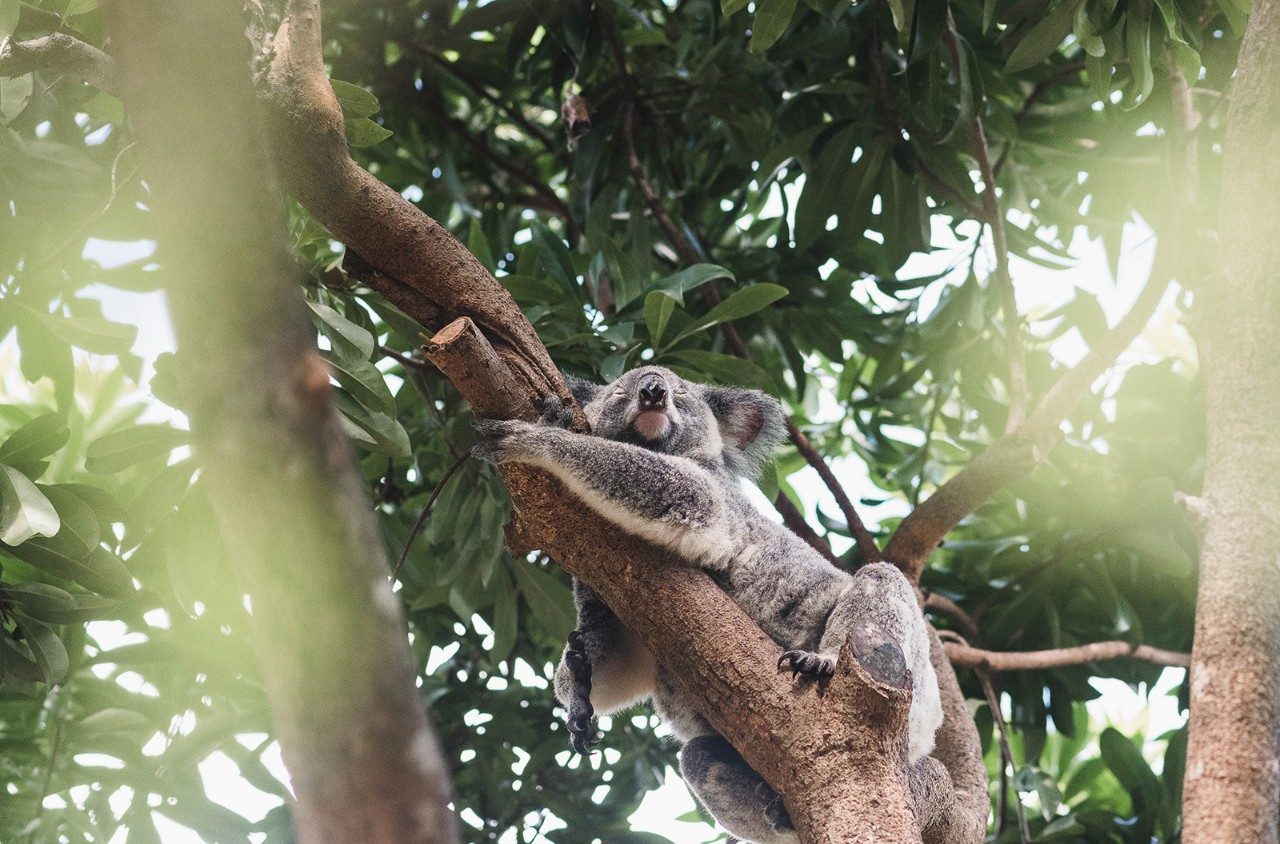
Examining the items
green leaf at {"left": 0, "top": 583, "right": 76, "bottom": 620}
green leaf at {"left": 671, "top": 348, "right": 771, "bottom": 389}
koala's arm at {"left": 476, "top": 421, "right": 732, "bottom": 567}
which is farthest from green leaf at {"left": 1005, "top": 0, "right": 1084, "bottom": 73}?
green leaf at {"left": 0, "top": 583, "right": 76, "bottom": 620}

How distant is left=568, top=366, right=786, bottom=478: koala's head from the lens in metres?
3.66

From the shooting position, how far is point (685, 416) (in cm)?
390

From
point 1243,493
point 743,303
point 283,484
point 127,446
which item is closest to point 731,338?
point 743,303

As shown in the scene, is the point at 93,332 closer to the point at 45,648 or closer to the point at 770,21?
the point at 45,648

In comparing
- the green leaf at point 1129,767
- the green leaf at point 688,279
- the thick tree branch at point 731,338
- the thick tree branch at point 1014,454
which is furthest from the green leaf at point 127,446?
the green leaf at point 1129,767

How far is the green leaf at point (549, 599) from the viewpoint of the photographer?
404 centimetres

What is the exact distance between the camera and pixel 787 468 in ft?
18.6

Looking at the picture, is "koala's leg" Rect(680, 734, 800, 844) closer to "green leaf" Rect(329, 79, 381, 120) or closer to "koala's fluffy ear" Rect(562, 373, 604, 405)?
"koala's fluffy ear" Rect(562, 373, 604, 405)

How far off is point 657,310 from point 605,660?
1.14 m

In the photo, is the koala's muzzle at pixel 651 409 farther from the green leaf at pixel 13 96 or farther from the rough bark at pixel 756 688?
the green leaf at pixel 13 96

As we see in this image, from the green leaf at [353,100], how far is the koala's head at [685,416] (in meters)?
1.19

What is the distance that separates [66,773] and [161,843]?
503 millimetres

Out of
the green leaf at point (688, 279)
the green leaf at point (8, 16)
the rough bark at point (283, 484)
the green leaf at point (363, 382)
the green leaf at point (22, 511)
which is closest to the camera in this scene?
the rough bark at point (283, 484)

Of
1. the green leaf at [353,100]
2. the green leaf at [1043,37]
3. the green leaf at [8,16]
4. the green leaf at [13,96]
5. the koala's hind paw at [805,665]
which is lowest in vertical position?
the koala's hind paw at [805,665]
